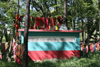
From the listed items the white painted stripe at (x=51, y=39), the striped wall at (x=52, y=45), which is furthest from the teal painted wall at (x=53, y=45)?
the white painted stripe at (x=51, y=39)

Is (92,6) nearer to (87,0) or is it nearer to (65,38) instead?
(87,0)

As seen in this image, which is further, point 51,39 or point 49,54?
point 51,39

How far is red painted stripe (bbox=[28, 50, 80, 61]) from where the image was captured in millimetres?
11648

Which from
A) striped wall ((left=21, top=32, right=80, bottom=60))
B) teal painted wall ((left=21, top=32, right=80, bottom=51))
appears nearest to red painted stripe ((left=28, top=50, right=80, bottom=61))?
striped wall ((left=21, top=32, right=80, bottom=60))

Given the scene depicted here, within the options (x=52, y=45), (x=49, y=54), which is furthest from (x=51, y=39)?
(x=49, y=54)

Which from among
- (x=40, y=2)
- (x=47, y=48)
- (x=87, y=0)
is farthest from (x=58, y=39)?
(x=87, y=0)

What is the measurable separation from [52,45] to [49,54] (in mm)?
1023

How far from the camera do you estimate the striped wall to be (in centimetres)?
1168

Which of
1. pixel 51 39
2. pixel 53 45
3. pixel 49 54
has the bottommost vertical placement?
pixel 49 54

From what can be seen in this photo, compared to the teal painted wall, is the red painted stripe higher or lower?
lower

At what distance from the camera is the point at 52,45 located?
12.1 m

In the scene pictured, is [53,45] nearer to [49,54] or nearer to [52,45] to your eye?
[52,45]

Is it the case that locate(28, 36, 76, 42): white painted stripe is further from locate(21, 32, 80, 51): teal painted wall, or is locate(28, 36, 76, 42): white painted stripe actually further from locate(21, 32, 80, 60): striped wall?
locate(21, 32, 80, 51): teal painted wall

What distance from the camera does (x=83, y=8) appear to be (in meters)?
19.3
